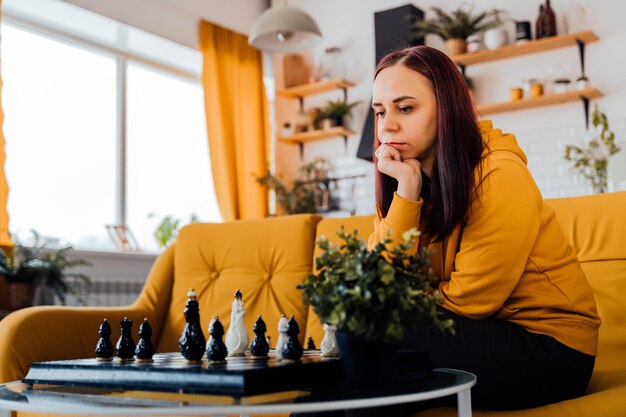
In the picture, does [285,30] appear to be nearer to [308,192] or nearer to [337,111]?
[337,111]

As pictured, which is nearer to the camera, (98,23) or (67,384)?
(67,384)

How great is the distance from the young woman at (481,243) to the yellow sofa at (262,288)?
99 millimetres

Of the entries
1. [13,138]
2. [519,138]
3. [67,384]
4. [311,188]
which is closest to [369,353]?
[67,384]

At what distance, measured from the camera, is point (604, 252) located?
6.46 ft

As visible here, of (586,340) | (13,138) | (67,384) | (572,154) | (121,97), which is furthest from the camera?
(121,97)

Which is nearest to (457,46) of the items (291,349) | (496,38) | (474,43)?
(474,43)

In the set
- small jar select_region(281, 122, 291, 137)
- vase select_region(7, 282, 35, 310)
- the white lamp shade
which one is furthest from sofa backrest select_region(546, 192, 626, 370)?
small jar select_region(281, 122, 291, 137)

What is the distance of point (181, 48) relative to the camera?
17.3 feet

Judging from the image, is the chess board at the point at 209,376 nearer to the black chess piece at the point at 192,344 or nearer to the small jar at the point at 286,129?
the black chess piece at the point at 192,344

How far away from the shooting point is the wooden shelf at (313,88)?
5.72 meters

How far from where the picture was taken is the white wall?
15.5ft

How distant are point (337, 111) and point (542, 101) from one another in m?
1.56

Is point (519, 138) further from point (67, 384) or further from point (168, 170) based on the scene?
point (67, 384)

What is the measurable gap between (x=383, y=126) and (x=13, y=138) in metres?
3.45
